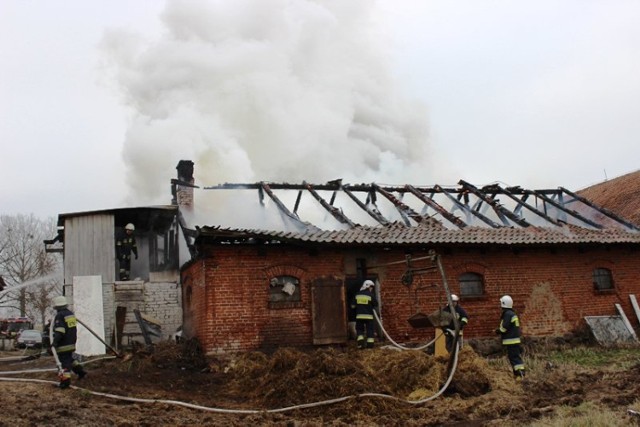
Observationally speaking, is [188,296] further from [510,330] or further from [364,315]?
[510,330]

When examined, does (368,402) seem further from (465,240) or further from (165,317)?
(165,317)

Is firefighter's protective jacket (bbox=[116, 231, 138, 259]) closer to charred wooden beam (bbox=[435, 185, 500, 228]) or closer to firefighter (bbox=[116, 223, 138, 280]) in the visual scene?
firefighter (bbox=[116, 223, 138, 280])

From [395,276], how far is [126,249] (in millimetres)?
6993

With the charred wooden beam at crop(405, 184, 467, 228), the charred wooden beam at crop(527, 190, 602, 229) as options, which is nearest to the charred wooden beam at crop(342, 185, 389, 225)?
the charred wooden beam at crop(405, 184, 467, 228)

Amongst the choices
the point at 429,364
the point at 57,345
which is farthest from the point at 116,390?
the point at 429,364

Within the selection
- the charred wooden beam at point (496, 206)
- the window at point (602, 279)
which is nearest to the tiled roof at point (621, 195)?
the window at point (602, 279)

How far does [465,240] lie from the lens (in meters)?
14.2

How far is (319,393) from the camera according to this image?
29.1 ft

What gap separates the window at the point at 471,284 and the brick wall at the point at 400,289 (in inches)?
6.5

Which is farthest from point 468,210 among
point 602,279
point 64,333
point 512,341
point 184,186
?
point 64,333

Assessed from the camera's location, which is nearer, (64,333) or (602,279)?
(64,333)

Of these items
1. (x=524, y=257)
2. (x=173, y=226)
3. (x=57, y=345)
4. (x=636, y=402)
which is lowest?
(x=636, y=402)

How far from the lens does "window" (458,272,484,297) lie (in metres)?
14.8

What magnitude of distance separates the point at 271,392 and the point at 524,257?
885 centimetres
